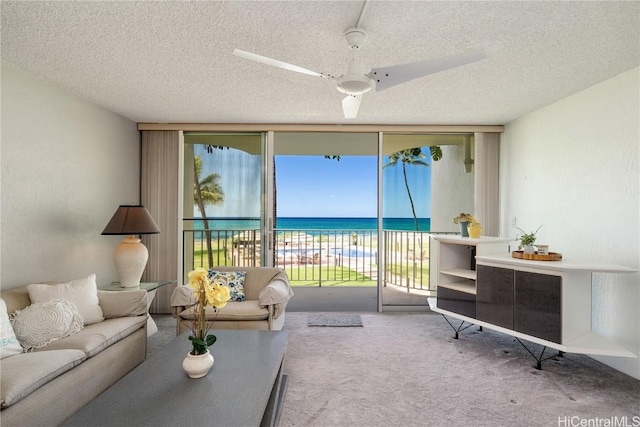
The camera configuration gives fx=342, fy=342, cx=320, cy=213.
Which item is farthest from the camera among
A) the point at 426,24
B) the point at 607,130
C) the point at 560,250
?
the point at 560,250

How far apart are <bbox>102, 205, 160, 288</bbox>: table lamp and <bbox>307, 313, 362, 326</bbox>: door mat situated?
1926 mm

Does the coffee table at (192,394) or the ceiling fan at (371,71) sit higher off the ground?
the ceiling fan at (371,71)

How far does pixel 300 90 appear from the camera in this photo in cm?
312

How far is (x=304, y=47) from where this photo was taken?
2.32 meters

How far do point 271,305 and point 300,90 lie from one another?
1.95m

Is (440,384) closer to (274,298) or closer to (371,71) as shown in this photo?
(274,298)

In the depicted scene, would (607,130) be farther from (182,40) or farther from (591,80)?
(182,40)

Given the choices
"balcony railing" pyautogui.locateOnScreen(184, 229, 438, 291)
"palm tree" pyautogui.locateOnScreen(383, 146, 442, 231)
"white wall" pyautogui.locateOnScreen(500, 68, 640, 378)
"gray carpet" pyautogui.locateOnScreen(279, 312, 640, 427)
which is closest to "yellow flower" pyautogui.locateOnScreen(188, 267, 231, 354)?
"gray carpet" pyautogui.locateOnScreen(279, 312, 640, 427)

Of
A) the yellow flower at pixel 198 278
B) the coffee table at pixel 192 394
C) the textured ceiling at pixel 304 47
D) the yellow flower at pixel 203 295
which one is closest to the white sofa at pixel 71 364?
the coffee table at pixel 192 394

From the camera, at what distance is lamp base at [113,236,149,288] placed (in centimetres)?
343

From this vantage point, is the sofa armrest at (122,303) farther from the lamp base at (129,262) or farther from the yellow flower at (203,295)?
the yellow flower at (203,295)

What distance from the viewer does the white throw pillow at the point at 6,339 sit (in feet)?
6.49

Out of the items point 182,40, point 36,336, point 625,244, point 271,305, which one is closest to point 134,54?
point 182,40

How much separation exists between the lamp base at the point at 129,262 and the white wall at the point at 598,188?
422 centimetres
